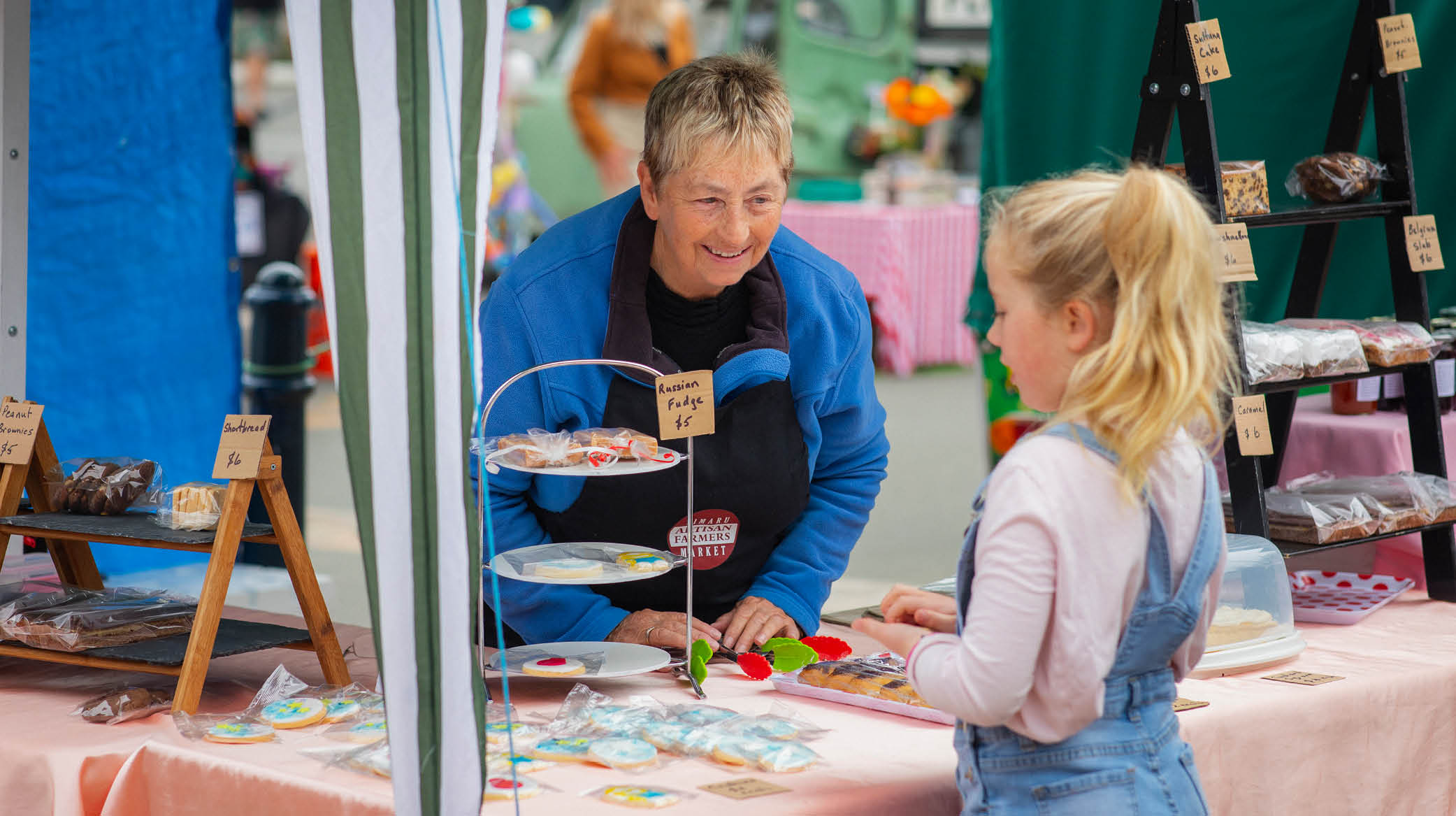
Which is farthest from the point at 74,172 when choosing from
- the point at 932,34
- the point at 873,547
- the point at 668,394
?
the point at 932,34

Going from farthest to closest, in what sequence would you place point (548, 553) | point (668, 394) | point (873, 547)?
point (873, 547), point (548, 553), point (668, 394)

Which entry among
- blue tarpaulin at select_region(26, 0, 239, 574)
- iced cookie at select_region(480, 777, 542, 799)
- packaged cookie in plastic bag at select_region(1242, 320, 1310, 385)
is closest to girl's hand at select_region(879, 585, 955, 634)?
iced cookie at select_region(480, 777, 542, 799)

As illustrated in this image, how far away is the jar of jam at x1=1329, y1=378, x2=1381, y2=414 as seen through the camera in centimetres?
296

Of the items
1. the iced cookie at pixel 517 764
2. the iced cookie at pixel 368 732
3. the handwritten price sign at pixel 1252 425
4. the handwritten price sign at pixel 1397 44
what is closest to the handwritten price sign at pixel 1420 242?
the handwritten price sign at pixel 1397 44

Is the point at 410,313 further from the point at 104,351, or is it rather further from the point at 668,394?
the point at 104,351

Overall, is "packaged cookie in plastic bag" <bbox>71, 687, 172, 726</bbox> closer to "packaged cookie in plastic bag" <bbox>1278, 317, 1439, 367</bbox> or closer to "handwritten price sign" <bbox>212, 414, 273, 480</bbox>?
"handwritten price sign" <bbox>212, 414, 273, 480</bbox>

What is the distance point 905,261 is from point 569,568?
26.1 ft

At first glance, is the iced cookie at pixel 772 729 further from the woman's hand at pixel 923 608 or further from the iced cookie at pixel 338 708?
the iced cookie at pixel 338 708

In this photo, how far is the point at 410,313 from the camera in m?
1.33

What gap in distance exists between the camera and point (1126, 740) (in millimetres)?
1361

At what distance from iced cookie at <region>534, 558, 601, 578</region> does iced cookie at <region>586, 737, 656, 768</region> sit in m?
0.25

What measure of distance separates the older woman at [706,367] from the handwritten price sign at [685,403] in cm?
26

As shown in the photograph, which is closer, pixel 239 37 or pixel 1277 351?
pixel 1277 351

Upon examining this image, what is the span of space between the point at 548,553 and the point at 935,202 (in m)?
8.42
